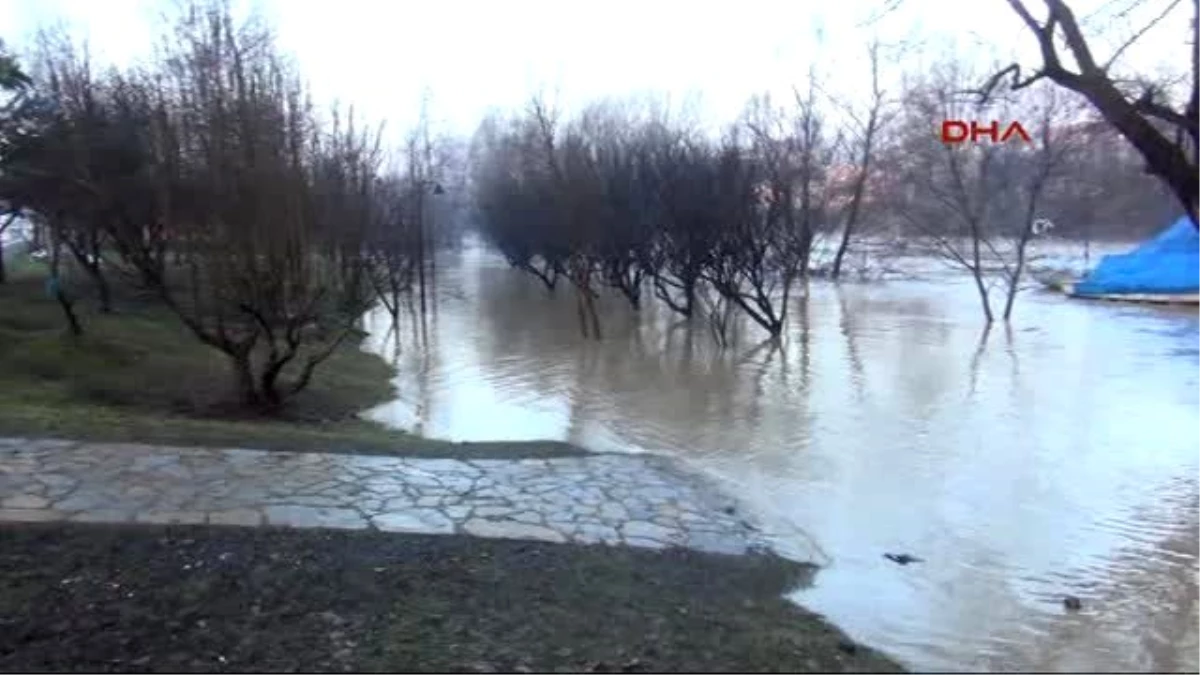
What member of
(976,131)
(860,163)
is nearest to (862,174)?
(860,163)

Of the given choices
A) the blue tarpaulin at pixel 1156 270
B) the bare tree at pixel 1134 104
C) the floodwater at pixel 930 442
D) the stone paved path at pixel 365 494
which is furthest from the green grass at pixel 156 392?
the blue tarpaulin at pixel 1156 270

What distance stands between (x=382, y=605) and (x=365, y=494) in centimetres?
227

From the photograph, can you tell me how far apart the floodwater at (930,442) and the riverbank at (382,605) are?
0.93 m

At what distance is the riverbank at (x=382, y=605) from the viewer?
3.92 meters

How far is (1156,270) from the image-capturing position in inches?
1252

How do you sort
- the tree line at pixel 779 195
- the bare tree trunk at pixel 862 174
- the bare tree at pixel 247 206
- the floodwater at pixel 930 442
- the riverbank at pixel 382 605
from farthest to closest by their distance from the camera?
the bare tree trunk at pixel 862 174 < the tree line at pixel 779 195 < the bare tree at pixel 247 206 < the floodwater at pixel 930 442 < the riverbank at pixel 382 605

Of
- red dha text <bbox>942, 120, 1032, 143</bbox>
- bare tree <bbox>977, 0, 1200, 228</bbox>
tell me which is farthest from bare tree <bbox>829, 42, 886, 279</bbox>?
bare tree <bbox>977, 0, 1200, 228</bbox>

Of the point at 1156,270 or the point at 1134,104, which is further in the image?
the point at 1156,270

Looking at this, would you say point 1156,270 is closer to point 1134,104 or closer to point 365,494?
point 1134,104

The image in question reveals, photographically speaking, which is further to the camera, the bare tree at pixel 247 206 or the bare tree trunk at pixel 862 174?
the bare tree trunk at pixel 862 174

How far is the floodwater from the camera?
5656 millimetres

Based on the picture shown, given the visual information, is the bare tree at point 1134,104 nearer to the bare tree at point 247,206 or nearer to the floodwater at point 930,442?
the floodwater at point 930,442

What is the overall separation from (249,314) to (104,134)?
8931mm

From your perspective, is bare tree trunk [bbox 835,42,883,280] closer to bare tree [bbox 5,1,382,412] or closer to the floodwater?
the floodwater
